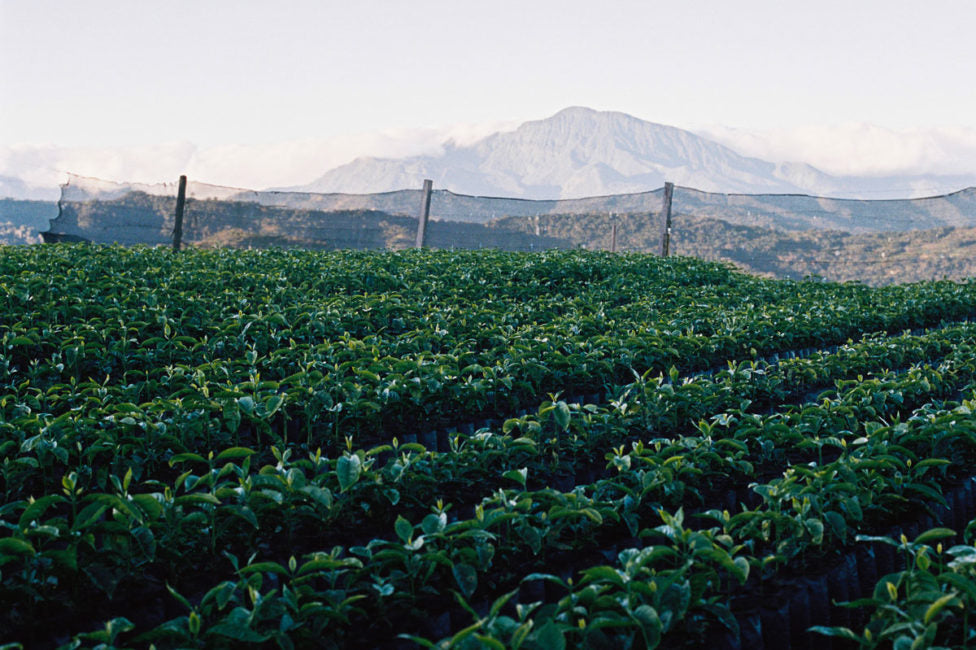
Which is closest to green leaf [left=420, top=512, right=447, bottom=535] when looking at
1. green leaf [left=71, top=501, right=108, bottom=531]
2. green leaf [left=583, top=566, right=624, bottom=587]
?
green leaf [left=583, top=566, right=624, bottom=587]

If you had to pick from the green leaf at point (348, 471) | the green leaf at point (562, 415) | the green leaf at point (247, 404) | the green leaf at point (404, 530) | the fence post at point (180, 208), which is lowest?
the green leaf at point (404, 530)

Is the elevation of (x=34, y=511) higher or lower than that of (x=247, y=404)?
lower

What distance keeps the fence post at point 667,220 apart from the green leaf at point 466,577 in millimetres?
12708

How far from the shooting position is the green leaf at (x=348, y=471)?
2.67m

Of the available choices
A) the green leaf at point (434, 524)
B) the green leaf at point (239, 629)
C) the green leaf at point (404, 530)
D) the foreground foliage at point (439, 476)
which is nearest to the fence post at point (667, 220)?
the foreground foliage at point (439, 476)

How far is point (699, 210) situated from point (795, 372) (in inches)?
431

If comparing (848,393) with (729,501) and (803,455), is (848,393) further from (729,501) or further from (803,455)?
(729,501)

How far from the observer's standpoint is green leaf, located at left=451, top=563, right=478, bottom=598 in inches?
89.4

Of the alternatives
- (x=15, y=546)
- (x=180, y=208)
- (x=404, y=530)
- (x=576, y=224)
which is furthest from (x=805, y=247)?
(x=15, y=546)

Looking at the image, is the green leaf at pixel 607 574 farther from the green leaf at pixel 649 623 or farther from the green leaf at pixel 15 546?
the green leaf at pixel 15 546

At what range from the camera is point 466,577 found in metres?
2.29

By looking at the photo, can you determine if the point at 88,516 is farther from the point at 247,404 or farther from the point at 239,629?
the point at 247,404

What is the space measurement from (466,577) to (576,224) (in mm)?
14477

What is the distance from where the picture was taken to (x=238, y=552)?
2.67 meters
